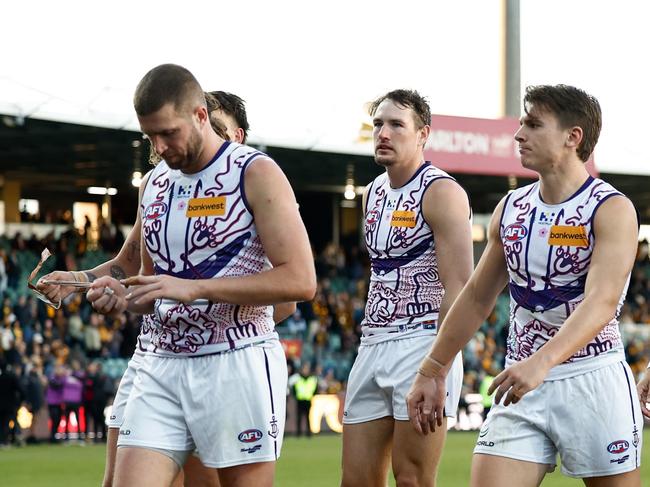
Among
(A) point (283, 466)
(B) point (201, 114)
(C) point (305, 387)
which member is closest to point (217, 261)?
(B) point (201, 114)

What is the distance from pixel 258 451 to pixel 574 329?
4.19ft

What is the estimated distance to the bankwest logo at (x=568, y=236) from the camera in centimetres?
525

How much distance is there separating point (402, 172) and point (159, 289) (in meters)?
2.84

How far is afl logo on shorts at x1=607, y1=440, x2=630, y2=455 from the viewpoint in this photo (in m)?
5.23

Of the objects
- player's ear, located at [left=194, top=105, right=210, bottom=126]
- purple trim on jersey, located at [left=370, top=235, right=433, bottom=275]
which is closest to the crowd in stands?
purple trim on jersey, located at [left=370, top=235, right=433, bottom=275]

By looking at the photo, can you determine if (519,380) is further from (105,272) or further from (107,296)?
(105,272)

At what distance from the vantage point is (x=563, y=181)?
5.38 metres

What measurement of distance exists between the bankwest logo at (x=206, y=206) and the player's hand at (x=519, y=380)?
48.2 inches

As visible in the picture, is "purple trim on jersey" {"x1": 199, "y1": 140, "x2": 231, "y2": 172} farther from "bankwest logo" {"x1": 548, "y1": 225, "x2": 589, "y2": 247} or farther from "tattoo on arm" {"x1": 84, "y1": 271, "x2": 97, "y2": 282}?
"bankwest logo" {"x1": 548, "y1": 225, "x2": 589, "y2": 247}

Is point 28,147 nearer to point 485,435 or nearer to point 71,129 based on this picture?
point 71,129

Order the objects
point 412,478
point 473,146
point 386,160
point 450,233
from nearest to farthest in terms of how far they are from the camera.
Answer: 1. point 412,478
2. point 450,233
3. point 386,160
4. point 473,146

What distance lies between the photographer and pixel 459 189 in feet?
23.2

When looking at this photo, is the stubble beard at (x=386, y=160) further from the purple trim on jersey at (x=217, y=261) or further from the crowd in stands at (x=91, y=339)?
the crowd in stands at (x=91, y=339)

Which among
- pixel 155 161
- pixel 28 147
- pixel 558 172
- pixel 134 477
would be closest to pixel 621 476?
pixel 558 172
